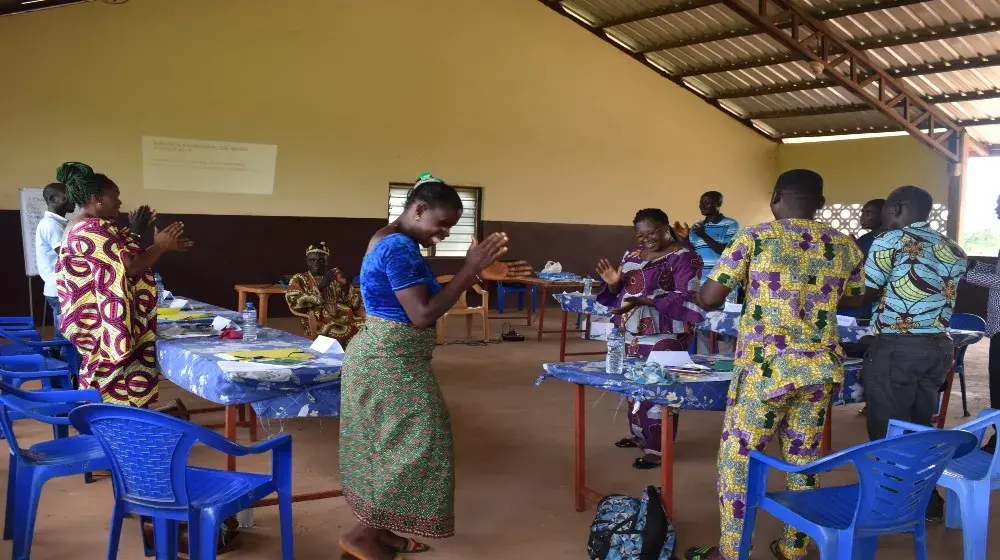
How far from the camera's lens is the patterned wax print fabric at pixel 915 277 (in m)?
3.53

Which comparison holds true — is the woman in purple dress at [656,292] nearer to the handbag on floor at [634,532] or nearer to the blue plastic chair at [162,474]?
the handbag on floor at [634,532]

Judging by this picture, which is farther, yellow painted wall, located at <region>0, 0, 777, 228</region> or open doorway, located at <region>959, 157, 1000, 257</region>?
open doorway, located at <region>959, 157, 1000, 257</region>

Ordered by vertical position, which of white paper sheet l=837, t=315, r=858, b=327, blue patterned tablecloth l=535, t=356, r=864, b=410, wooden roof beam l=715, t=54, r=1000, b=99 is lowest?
blue patterned tablecloth l=535, t=356, r=864, b=410

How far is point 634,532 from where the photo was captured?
10.3ft

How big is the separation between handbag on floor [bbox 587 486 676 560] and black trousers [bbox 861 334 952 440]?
3.85ft

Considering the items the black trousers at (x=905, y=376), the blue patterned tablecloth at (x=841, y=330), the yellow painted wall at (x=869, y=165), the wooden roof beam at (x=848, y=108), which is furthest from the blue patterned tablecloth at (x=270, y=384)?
the yellow painted wall at (x=869, y=165)

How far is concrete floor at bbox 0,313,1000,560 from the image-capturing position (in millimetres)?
3328

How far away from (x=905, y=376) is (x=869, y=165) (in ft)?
37.8

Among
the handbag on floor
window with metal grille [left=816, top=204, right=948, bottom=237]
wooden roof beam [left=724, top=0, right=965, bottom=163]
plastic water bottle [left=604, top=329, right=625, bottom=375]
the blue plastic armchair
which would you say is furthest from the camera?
window with metal grille [left=816, top=204, right=948, bottom=237]

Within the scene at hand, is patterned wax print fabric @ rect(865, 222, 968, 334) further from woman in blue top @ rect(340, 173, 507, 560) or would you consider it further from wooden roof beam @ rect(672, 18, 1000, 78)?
wooden roof beam @ rect(672, 18, 1000, 78)

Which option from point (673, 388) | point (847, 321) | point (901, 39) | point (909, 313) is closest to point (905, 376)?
point (909, 313)

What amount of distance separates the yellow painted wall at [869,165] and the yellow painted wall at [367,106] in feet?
3.42

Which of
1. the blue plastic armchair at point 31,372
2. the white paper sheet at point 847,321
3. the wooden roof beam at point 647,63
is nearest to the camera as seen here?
the blue plastic armchair at point 31,372

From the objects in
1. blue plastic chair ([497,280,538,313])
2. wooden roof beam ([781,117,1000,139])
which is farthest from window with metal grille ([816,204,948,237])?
blue plastic chair ([497,280,538,313])
